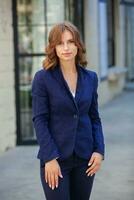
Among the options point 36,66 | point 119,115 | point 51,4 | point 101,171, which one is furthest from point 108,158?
point 119,115

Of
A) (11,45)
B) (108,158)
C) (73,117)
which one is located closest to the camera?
(73,117)

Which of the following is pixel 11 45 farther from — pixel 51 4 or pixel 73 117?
pixel 73 117

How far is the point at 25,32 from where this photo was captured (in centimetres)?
938

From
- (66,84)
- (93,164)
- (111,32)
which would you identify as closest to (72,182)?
(93,164)

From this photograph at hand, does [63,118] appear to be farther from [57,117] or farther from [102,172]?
[102,172]

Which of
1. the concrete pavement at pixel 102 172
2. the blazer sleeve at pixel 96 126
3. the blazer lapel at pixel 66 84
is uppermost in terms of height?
the blazer lapel at pixel 66 84

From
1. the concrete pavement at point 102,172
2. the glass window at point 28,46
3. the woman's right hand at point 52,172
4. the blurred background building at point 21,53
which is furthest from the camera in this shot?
the glass window at point 28,46

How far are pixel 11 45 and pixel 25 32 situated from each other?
0.40 meters

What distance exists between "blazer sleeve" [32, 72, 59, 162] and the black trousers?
10 cm

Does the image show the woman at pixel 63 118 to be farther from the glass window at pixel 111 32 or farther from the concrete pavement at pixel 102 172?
the glass window at pixel 111 32

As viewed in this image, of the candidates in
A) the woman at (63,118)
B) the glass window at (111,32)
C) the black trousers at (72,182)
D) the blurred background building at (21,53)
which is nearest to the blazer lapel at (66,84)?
the woman at (63,118)

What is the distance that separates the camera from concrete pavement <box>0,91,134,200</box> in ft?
21.5

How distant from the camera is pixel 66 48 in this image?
3586 millimetres

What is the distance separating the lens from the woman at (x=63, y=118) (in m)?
3.58
